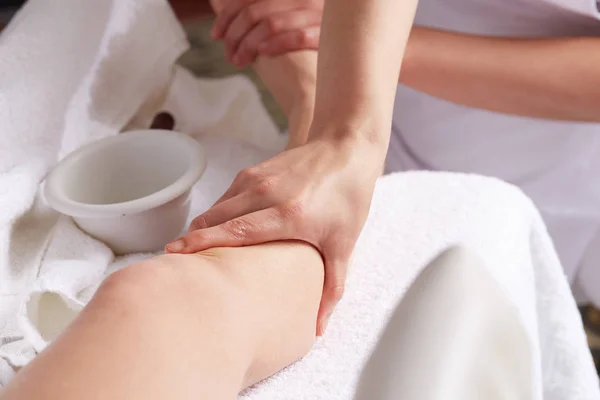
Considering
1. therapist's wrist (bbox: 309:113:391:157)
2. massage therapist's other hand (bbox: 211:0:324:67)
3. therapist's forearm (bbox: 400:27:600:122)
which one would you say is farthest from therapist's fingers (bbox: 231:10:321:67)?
therapist's wrist (bbox: 309:113:391:157)

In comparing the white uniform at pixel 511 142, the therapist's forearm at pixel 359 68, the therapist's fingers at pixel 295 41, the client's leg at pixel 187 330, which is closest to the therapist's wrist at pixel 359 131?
the therapist's forearm at pixel 359 68

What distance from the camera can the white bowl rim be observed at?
497 mm

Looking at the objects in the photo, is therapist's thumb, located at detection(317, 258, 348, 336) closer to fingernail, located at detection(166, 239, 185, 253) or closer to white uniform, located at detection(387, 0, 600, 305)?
fingernail, located at detection(166, 239, 185, 253)

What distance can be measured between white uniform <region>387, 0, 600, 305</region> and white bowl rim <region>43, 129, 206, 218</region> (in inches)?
15.3

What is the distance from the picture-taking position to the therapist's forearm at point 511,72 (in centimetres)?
70

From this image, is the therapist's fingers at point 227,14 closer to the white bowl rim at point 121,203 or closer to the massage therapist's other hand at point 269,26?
the massage therapist's other hand at point 269,26

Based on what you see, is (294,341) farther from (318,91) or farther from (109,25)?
(109,25)

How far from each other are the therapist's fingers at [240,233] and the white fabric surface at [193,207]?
0.28ft

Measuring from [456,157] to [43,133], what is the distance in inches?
20.4

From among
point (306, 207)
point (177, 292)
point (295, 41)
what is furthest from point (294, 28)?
point (177, 292)

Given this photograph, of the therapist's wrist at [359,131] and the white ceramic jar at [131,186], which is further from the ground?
the therapist's wrist at [359,131]

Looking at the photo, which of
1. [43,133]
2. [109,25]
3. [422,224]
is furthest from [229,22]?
[422,224]

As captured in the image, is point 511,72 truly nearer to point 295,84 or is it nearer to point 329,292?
point 295,84

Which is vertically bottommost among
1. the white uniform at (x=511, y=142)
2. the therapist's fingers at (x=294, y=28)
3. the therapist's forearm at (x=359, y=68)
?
the white uniform at (x=511, y=142)
